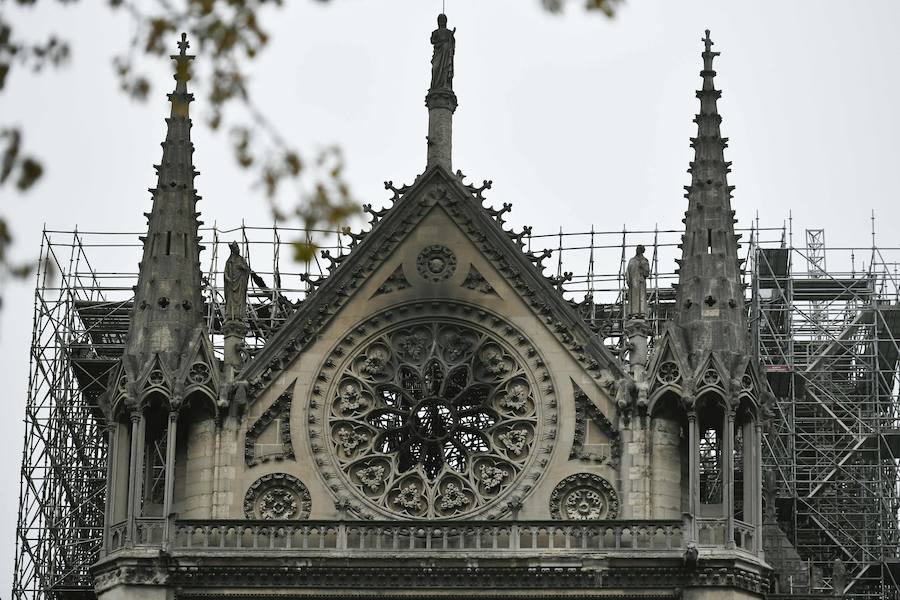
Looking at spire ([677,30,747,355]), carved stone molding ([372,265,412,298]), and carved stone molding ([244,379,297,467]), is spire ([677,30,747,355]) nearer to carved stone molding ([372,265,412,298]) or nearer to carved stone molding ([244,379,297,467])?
carved stone molding ([372,265,412,298])

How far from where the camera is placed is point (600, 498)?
111ft

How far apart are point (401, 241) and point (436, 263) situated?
69 cm

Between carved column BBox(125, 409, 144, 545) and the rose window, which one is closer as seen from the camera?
carved column BBox(125, 409, 144, 545)

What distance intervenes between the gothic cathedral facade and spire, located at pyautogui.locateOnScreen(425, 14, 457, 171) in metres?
0.25

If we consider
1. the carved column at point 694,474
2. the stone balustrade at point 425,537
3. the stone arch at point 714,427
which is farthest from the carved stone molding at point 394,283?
the carved column at point 694,474

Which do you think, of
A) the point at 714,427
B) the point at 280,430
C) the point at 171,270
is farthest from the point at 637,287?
the point at 171,270

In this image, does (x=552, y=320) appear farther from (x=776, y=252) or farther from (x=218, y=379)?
(x=776, y=252)

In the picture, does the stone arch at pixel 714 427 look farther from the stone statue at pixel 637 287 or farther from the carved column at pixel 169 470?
the carved column at pixel 169 470

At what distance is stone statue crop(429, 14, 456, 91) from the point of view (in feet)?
123

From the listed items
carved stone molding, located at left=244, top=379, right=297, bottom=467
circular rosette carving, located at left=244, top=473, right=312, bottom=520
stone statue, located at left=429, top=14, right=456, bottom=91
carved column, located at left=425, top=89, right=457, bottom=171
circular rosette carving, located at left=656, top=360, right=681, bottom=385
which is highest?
stone statue, located at left=429, top=14, right=456, bottom=91

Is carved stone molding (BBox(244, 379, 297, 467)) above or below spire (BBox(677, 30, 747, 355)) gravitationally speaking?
below

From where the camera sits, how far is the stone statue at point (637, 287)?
34.8 meters

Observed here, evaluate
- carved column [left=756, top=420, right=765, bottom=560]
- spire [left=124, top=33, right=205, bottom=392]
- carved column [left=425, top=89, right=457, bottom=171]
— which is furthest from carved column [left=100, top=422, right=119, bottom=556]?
carved column [left=756, top=420, right=765, bottom=560]

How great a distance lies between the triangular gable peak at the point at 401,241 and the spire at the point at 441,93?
0.93 metres
